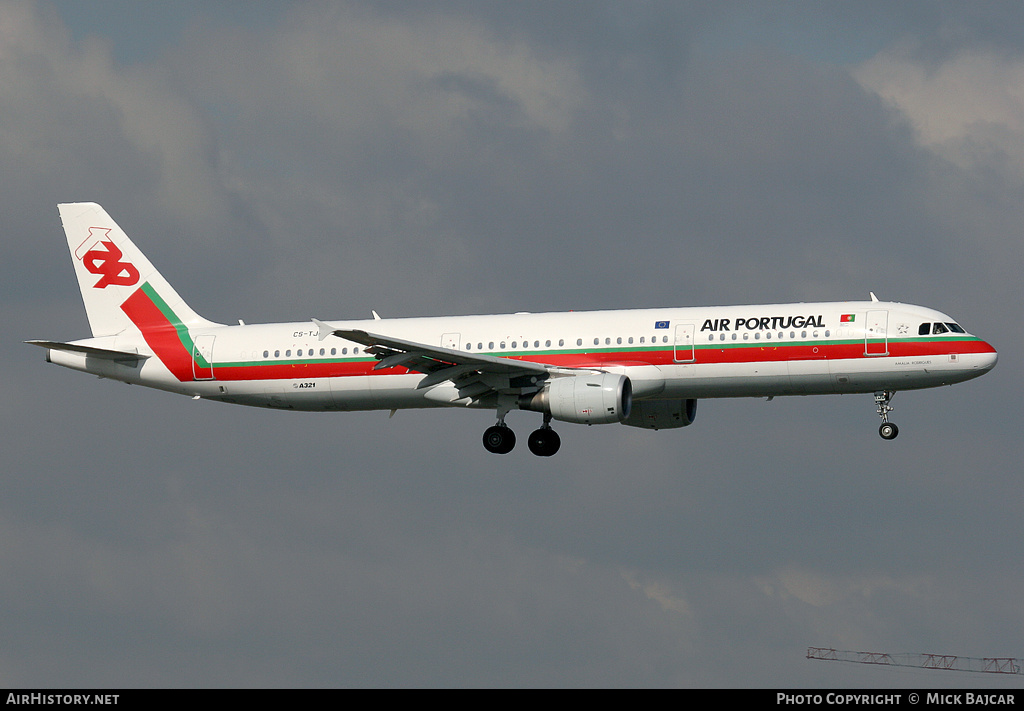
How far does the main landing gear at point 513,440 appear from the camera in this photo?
58812mm

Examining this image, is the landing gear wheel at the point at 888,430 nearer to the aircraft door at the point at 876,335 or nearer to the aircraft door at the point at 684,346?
the aircraft door at the point at 876,335

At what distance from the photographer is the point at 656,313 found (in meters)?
56.7

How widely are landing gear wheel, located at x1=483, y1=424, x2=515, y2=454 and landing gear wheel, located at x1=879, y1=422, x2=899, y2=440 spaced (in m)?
14.0

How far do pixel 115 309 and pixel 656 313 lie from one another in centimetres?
2320

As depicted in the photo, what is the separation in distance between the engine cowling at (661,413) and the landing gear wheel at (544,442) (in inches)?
151

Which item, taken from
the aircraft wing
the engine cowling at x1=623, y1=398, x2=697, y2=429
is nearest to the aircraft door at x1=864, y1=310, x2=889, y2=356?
the engine cowling at x1=623, y1=398, x2=697, y2=429

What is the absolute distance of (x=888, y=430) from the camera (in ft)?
183

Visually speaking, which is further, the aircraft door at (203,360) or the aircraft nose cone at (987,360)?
the aircraft door at (203,360)

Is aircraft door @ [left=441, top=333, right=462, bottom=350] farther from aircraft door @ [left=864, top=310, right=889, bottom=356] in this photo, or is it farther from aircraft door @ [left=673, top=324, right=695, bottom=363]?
aircraft door @ [left=864, top=310, right=889, bottom=356]

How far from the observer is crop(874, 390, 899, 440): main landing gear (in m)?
55.7

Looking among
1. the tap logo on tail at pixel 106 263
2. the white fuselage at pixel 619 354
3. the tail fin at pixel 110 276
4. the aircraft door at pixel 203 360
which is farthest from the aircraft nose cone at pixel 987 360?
the tap logo on tail at pixel 106 263

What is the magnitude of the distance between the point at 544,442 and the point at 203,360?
1433cm

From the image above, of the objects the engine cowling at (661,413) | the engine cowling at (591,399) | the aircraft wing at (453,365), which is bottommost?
the engine cowling at (591,399)

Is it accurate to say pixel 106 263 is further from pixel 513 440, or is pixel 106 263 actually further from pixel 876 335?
pixel 876 335
